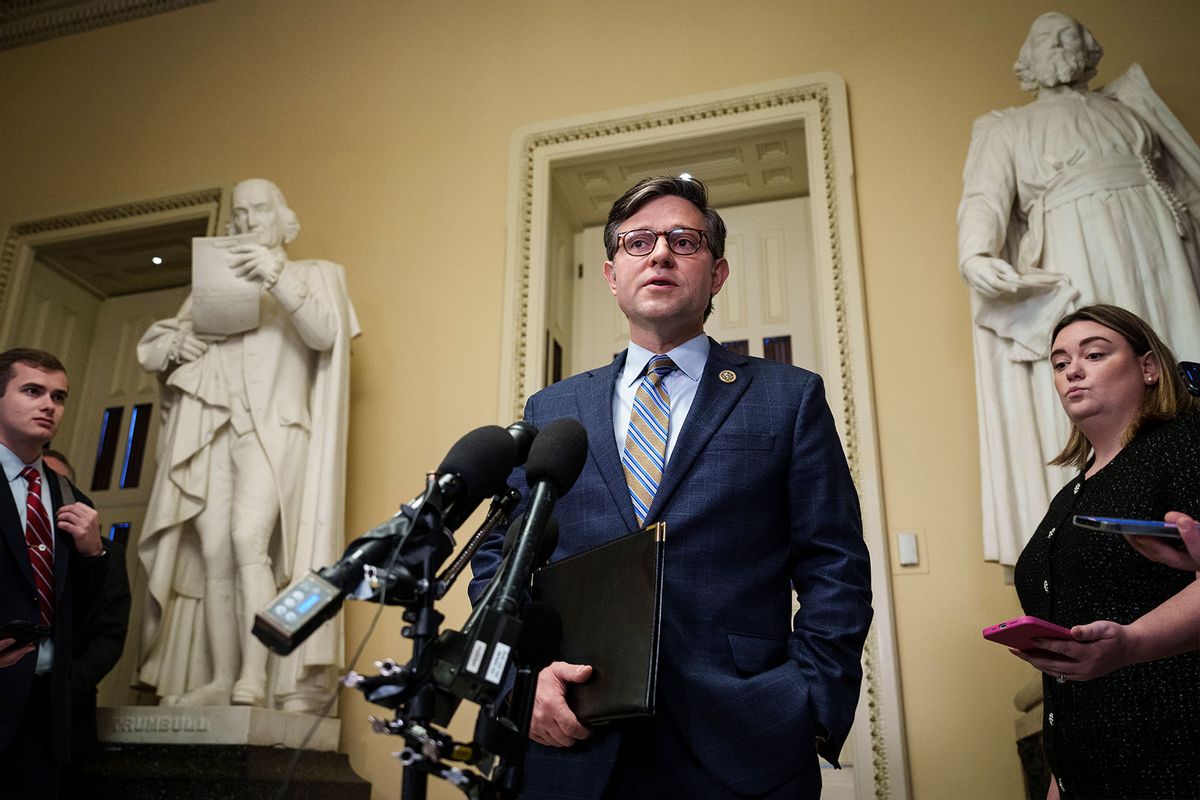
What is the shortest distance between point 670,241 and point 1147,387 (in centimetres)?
111

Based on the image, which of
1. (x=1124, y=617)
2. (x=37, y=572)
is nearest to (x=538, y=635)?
(x=1124, y=617)

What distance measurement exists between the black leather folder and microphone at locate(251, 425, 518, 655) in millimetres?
216

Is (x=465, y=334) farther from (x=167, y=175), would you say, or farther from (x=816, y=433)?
(x=816, y=433)

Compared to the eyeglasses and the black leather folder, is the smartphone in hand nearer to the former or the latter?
the black leather folder

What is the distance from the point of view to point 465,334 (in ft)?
15.3

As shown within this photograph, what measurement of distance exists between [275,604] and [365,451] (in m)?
3.73

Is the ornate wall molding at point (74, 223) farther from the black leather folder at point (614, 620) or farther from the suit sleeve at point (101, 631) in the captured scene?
the black leather folder at point (614, 620)

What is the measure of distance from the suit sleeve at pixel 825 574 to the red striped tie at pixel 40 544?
2.35 m

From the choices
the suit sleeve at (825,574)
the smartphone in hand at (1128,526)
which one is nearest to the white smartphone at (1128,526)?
the smartphone in hand at (1128,526)

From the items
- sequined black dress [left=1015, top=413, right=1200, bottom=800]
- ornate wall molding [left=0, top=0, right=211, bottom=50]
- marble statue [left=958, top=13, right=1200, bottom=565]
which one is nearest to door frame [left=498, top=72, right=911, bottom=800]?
marble statue [left=958, top=13, right=1200, bottom=565]

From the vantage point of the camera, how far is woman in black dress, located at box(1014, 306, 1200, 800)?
1627 mm

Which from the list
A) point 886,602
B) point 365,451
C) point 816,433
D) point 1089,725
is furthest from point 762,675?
point 365,451

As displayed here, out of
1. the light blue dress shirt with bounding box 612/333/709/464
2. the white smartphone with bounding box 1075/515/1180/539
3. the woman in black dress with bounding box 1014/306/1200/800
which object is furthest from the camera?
the light blue dress shirt with bounding box 612/333/709/464

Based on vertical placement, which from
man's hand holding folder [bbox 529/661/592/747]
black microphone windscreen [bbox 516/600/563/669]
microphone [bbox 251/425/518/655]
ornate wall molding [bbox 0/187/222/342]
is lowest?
man's hand holding folder [bbox 529/661/592/747]
